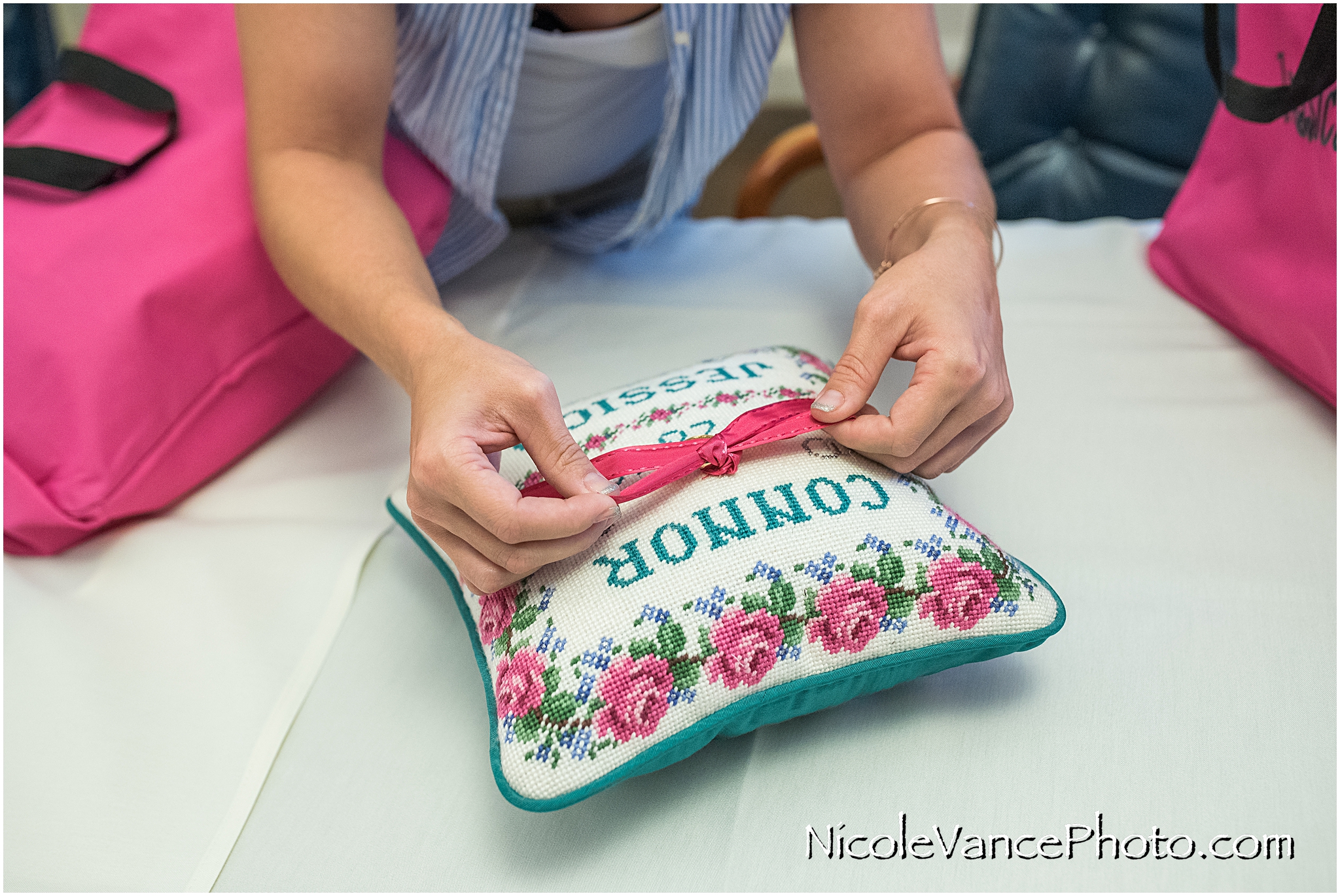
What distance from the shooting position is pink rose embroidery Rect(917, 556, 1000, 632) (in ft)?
1.63

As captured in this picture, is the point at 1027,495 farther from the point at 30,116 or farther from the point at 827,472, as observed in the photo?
the point at 30,116

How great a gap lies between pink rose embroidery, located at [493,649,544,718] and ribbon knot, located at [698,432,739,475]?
140 millimetres

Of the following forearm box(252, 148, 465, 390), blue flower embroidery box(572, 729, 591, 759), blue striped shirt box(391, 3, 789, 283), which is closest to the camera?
blue flower embroidery box(572, 729, 591, 759)

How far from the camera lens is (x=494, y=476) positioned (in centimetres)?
47

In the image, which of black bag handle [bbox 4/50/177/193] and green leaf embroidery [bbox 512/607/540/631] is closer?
green leaf embroidery [bbox 512/607/540/631]

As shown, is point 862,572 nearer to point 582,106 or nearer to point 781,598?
point 781,598

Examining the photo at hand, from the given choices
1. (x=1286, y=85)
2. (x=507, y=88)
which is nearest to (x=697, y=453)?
(x=507, y=88)

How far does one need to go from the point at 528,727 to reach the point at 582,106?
0.66m

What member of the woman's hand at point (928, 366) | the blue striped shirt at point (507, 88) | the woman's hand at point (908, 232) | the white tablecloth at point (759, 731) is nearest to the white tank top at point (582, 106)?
the blue striped shirt at point (507, 88)

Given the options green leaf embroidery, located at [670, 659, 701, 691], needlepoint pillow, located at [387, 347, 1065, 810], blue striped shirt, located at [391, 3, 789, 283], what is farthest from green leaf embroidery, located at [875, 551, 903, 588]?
blue striped shirt, located at [391, 3, 789, 283]

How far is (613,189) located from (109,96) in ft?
1.70

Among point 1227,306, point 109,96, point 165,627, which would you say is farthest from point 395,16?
point 1227,306

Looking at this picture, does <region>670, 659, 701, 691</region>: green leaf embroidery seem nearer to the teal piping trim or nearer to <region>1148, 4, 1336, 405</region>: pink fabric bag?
the teal piping trim

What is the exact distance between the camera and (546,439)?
1.65 feet
